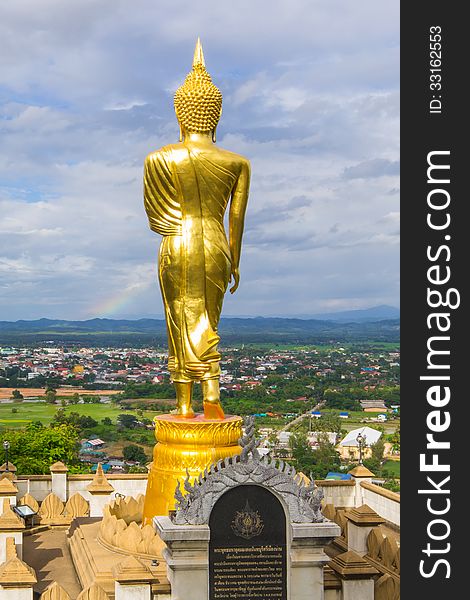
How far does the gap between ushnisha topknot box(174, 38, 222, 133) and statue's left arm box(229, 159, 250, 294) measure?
844 mm

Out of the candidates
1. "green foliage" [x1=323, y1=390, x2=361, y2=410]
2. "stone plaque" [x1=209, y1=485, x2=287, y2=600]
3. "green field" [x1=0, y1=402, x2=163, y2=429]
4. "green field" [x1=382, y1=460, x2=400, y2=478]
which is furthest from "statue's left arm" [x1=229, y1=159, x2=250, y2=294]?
"green foliage" [x1=323, y1=390, x2=361, y2=410]

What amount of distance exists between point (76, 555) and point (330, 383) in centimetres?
5901

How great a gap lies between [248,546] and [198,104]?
692 cm

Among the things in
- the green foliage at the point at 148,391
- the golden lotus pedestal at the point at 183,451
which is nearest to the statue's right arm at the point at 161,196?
the golden lotus pedestal at the point at 183,451

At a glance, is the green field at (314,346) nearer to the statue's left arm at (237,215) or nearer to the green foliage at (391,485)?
the green foliage at (391,485)

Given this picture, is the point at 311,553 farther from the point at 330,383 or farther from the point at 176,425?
the point at 330,383

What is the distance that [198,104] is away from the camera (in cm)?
1273

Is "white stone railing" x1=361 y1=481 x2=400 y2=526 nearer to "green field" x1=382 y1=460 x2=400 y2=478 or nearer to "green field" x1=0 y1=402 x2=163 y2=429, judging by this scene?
"green field" x1=382 y1=460 x2=400 y2=478

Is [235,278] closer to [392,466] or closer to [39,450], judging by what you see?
[39,450]

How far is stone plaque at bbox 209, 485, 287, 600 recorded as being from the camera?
27.6 feet

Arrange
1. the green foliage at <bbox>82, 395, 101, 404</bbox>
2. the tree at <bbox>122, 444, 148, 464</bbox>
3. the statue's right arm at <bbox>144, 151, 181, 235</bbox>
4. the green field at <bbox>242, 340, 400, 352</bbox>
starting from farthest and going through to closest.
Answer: the green field at <bbox>242, 340, 400, 352</bbox> < the green foliage at <bbox>82, 395, 101, 404</bbox> < the tree at <bbox>122, 444, 148, 464</bbox> < the statue's right arm at <bbox>144, 151, 181, 235</bbox>

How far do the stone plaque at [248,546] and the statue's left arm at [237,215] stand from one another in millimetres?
5388

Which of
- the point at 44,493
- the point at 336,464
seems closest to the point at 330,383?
the point at 336,464

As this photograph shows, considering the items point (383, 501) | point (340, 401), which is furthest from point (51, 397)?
point (383, 501)
